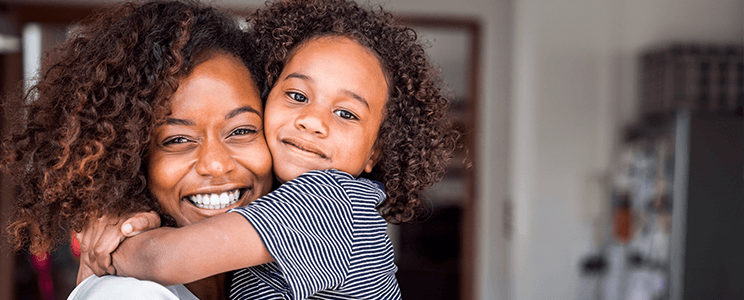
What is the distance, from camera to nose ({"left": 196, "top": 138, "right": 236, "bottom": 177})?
33.3 inches

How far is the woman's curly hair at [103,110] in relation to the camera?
82 centimetres

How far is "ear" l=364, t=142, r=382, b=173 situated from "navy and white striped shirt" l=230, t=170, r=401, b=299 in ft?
0.38

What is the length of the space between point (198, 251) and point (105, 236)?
18 centimetres

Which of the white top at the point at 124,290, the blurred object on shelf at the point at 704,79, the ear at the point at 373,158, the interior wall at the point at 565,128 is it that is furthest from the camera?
the interior wall at the point at 565,128

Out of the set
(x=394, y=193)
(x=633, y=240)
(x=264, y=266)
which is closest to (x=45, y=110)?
(x=264, y=266)

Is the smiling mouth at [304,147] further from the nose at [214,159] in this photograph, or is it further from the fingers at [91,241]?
the fingers at [91,241]

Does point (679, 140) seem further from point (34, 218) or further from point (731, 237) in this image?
point (34, 218)

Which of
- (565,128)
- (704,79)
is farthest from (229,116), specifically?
(565,128)

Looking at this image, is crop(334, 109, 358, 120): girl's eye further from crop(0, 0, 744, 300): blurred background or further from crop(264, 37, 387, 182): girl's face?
crop(0, 0, 744, 300): blurred background

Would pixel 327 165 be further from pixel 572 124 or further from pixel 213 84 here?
pixel 572 124

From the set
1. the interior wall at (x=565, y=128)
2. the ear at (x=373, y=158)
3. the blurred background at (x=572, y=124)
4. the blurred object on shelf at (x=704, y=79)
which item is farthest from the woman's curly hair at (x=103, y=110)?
the interior wall at (x=565, y=128)

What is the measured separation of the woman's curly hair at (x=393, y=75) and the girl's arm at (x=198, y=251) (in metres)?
0.32

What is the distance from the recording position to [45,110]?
2.87 ft

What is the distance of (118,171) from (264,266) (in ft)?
0.88
